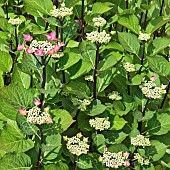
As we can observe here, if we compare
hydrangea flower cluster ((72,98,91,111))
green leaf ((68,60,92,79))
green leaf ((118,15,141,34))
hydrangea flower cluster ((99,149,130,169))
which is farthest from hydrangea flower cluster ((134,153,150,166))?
green leaf ((118,15,141,34))

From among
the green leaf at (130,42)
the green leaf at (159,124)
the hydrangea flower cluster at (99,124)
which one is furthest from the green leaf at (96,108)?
the green leaf at (130,42)

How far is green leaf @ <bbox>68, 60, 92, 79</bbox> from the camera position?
1729 mm

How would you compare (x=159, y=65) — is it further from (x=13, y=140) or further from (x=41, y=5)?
(x=13, y=140)

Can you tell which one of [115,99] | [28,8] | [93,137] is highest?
[28,8]

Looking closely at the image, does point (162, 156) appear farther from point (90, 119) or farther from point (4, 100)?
point (4, 100)

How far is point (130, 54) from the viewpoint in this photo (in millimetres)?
2008

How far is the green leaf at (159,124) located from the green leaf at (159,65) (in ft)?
0.60

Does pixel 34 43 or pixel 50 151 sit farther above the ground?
pixel 34 43

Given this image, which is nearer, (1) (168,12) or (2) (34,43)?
(2) (34,43)

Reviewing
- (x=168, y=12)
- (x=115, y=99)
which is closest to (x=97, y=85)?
(x=115, y=99)

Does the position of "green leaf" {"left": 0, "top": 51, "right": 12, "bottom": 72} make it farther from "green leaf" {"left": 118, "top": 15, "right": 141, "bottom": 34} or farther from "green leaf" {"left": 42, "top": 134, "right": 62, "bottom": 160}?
"green leaf" {"left": 118, "top": 15, "right": 141, "bottom": 34}

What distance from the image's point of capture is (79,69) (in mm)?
1754

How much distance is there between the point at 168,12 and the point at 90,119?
1153 mm

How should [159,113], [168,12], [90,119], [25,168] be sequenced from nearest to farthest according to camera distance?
[25,168] → [90,119] → [159,113] → [168,12]
